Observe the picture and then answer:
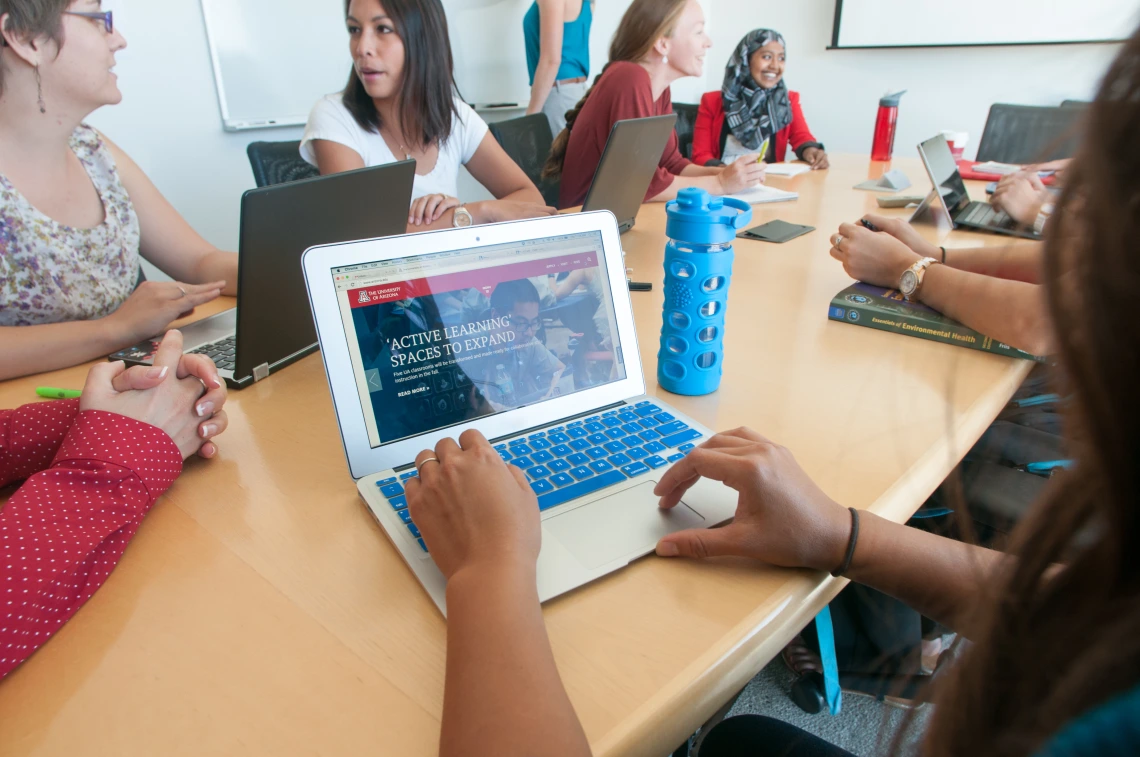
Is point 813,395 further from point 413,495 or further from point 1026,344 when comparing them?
point 413,495

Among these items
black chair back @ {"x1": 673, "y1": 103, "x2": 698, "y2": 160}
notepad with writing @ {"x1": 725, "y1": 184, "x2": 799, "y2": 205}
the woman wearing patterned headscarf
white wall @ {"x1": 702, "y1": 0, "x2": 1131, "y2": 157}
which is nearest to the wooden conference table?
notepad with writing @ {"x1": 725, "y1": 184, "x2": 799, "y2": 205}

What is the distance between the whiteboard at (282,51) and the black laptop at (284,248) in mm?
1890

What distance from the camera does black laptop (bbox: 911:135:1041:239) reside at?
5.04ft

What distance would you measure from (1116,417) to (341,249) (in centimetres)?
55

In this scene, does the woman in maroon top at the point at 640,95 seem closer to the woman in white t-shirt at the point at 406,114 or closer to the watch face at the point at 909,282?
→ the woman in white t-shirt at the point at 406,114

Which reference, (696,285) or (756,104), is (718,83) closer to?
(756,104)

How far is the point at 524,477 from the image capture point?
559 millimetres

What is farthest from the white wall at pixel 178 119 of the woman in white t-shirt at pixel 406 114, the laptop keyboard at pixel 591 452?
the laptop keyboard at pixel 591 452

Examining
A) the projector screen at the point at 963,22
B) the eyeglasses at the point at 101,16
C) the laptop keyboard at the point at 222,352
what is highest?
the projector screen at the point at 963,22

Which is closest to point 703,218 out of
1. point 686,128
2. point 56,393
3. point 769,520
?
point 769,520

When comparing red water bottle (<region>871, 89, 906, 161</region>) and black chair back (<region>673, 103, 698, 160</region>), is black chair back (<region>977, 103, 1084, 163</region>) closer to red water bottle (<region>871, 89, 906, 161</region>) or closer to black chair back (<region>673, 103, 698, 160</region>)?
red water bottle (<region>871, 89, 906, 161</region>)

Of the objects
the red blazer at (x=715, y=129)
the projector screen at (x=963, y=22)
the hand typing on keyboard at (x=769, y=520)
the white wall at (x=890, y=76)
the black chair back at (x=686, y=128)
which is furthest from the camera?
the black chair back at (x=686, y=128)

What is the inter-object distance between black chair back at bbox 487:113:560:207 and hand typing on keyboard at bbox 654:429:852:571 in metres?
1.92

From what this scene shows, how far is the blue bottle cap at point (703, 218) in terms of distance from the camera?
0.73m
